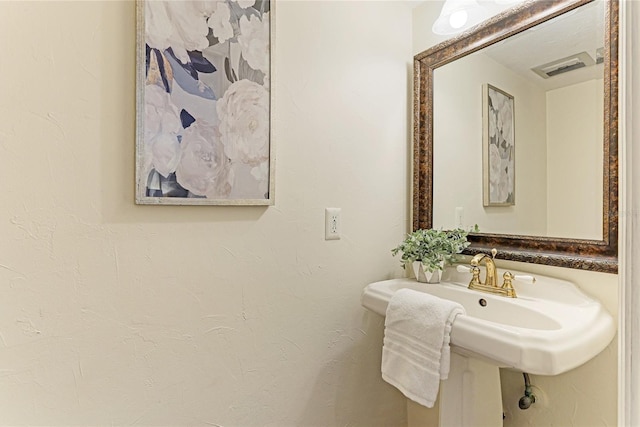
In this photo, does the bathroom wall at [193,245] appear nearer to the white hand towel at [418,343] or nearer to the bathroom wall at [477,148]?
the bathroom wall at [477,148]

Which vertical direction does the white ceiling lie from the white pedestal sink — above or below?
above

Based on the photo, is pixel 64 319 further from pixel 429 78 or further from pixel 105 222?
pixel 429 78

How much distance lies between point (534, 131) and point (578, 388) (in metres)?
0.78

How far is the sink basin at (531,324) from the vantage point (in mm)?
760

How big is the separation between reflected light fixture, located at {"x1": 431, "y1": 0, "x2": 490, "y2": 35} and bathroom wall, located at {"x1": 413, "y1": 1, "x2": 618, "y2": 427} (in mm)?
879

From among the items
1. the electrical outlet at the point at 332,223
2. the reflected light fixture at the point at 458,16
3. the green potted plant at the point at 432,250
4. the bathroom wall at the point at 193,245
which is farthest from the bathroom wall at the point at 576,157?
the electrical outlet at the point at 332,223

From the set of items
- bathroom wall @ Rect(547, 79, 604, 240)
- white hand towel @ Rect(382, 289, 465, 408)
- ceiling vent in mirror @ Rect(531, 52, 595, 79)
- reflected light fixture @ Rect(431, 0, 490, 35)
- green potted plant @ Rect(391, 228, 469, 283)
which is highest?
reflected light fixture @ Rect(431, 0, 490, 35)

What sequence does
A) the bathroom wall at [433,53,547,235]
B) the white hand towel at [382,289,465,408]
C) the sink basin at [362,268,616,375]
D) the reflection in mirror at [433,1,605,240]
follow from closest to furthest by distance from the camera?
the sink basin at [362,268,616,375] → the white hand towel at [382,289,465,408] → the reflection in mirror at [433,1,605,240] → the bathroom wall at [433,53,547,235]

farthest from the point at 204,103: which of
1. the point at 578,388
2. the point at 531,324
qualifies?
the point at 578,388

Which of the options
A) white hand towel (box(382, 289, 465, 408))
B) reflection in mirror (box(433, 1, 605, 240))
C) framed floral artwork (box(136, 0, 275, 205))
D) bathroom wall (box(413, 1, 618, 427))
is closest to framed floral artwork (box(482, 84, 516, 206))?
Answer: reflection in mirror (box(433, 1, 605, 240))

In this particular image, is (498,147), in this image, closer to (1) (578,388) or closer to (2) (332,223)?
(2) (332,223)

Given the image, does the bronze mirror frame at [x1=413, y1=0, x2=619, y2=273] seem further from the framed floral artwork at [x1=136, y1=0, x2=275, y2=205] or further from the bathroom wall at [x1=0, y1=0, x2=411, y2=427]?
the framed floral artwork at [x1=136, y1=0, x2=275, y2=205]

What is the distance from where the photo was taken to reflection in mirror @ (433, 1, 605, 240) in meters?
1.01

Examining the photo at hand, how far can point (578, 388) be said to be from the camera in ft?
3.39
